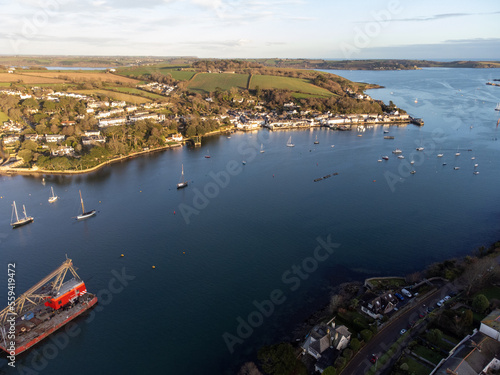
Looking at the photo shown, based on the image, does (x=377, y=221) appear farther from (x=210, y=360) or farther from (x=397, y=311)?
(x=210, y=360)

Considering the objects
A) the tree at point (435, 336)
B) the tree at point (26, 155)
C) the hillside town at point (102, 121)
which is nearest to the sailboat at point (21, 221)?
the hillside town at point (102, 121)

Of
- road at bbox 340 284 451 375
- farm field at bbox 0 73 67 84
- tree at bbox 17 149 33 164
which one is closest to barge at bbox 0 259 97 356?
road at bbox 340 284 451 375

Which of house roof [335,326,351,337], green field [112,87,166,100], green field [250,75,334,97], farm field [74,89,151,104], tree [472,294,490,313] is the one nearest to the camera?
house roof [335,326,351,337]

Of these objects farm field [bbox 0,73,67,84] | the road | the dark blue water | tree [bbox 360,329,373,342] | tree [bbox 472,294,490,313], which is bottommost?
the dark blue water

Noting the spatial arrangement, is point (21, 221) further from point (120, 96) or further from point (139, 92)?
point (139, 92)

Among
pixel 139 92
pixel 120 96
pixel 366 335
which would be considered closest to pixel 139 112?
pixel 120 96

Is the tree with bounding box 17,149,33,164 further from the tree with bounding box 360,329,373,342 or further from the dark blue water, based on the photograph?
the tree with bounding box 360,329,373,342
